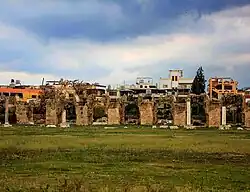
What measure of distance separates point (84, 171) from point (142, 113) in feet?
217

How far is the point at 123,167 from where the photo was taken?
2248 centimetres

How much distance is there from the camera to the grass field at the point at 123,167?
664 inches

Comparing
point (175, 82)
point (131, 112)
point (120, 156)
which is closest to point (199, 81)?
point (131, 112)

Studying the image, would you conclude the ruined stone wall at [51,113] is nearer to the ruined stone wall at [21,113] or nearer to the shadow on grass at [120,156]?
the ruined stone wall at [21,113]

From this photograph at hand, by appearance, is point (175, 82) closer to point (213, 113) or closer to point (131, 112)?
point (131, 112)

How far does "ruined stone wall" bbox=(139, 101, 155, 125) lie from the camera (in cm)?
8594

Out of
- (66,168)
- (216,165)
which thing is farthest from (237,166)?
(66,168)

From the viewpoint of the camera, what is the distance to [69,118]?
103062mm

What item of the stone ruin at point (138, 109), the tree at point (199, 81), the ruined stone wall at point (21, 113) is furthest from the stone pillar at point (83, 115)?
the tree at point (199, 81)

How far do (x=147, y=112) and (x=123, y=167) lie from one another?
64574 millimetres

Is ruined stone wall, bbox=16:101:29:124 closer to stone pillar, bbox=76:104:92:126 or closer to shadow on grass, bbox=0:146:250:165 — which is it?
stone pillar, bbox=76:104:92:126

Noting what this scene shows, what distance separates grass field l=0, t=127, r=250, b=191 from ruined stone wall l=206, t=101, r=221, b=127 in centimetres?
4442

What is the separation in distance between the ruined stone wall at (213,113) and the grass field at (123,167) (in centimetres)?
4442

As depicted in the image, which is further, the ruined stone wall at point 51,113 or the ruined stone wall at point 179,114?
the ruined stone wall at point 51,113
